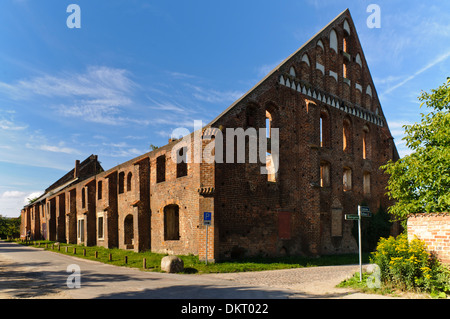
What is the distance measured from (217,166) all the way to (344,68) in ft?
44.8

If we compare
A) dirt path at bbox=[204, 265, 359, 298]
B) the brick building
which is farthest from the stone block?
the brick building

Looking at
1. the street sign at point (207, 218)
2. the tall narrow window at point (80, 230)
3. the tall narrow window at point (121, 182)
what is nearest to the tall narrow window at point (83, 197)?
the tall narrow window at point (80, 230)

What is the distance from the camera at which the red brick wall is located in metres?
9.20

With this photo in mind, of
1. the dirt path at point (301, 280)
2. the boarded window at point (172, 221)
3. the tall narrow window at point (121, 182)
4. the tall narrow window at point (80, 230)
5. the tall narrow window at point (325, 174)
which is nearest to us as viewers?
the dirt path at point (301, 280)

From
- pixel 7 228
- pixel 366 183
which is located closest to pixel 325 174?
pixel 366 183

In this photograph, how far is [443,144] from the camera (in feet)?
39.6

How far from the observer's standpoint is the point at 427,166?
11992mm

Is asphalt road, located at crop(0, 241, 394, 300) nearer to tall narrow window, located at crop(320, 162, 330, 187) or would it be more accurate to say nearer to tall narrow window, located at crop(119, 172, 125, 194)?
tall narrow window, located at crop(320, 162, 330, 187)

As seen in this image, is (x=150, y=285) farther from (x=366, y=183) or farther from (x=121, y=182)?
(x=366, y=183)

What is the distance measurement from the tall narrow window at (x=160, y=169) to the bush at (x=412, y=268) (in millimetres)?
14259

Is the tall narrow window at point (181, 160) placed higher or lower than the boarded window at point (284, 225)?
higher

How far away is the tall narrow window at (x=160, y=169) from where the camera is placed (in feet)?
70.4

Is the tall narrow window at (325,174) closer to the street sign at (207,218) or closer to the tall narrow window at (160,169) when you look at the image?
the tall narrow window at (160,169)
